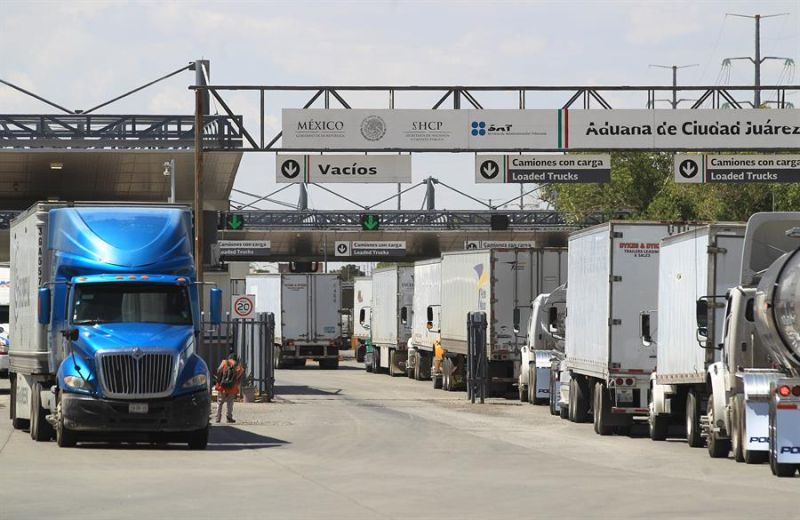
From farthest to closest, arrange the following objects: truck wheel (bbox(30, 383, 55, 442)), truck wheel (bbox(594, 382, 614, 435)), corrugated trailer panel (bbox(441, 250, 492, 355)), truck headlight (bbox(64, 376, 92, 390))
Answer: corrugated trailer panel (bbox(441, 250, 492, 355)), truck wheel (bbox(594, 382, 614, 435)), truck wheel (bbox(30, 383, 55, 442)), truck headlight (bbox(64, 376, 92, 390))

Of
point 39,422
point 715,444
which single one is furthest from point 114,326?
point 715,444

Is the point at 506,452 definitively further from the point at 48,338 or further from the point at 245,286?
the point at 245,286

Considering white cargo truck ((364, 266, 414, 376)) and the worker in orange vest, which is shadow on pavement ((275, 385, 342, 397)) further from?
the worker in orange vest

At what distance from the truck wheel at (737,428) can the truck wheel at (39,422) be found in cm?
1049

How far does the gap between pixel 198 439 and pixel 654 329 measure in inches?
349

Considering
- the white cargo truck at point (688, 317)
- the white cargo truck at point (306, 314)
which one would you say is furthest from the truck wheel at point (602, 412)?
the white cargo truck at point (306, 314)

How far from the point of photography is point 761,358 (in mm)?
23047

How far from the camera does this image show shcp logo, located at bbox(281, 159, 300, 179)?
41.0 meters

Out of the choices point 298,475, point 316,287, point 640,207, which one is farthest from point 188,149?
point 298,475

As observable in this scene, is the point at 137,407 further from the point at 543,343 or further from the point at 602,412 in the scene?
the point at 543,343

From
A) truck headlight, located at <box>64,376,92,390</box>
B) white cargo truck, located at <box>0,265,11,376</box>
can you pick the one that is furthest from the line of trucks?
white cargo truck, located at <box>0,265,11,376</box>

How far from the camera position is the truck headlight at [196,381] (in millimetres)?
24453

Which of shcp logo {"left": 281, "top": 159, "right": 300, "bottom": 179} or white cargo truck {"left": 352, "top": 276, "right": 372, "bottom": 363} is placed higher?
shcp logo {"left": 281, "top": 159, "right": 300, "bottom": 179}

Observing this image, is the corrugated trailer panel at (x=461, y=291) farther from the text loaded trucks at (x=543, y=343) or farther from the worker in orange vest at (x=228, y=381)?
the worker in orange vest at (x=228, y=381)
